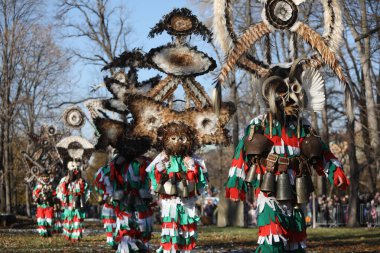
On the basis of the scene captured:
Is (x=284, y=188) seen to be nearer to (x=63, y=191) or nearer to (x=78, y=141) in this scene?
(x=63, y=191)

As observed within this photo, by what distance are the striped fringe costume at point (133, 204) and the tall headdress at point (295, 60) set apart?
14.8 feet

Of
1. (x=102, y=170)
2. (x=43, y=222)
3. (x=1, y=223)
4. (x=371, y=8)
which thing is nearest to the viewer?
(x=102, y=170)

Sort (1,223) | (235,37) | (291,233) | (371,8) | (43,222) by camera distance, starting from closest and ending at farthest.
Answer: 1. (291,233)
2. (235,37)
3. (371,8)
4. (43,222)
5. (1,223)

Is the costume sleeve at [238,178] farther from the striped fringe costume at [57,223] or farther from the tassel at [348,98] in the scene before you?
the striped fringe costume at [57,223]

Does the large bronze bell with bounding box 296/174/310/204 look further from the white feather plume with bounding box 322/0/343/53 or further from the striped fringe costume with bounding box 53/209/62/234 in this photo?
the striped fringe costume with bounding box 53/209/62/234

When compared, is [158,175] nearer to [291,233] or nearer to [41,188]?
[291,233]

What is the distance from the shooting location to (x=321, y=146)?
25.0 feet

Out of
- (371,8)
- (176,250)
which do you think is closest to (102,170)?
(176,250)

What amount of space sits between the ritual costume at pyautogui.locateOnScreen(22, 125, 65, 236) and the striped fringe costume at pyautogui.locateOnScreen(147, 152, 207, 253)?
488 inches

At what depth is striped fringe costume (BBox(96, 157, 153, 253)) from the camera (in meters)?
11.9

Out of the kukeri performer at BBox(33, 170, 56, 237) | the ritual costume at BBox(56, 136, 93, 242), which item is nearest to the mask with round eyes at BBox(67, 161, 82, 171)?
the ritual costume at BBox(56, 136, 93, 242)

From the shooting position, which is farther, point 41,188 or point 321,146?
point 41,188

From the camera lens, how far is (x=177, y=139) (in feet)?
36.0

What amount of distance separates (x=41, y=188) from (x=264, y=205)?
16.5 meters
